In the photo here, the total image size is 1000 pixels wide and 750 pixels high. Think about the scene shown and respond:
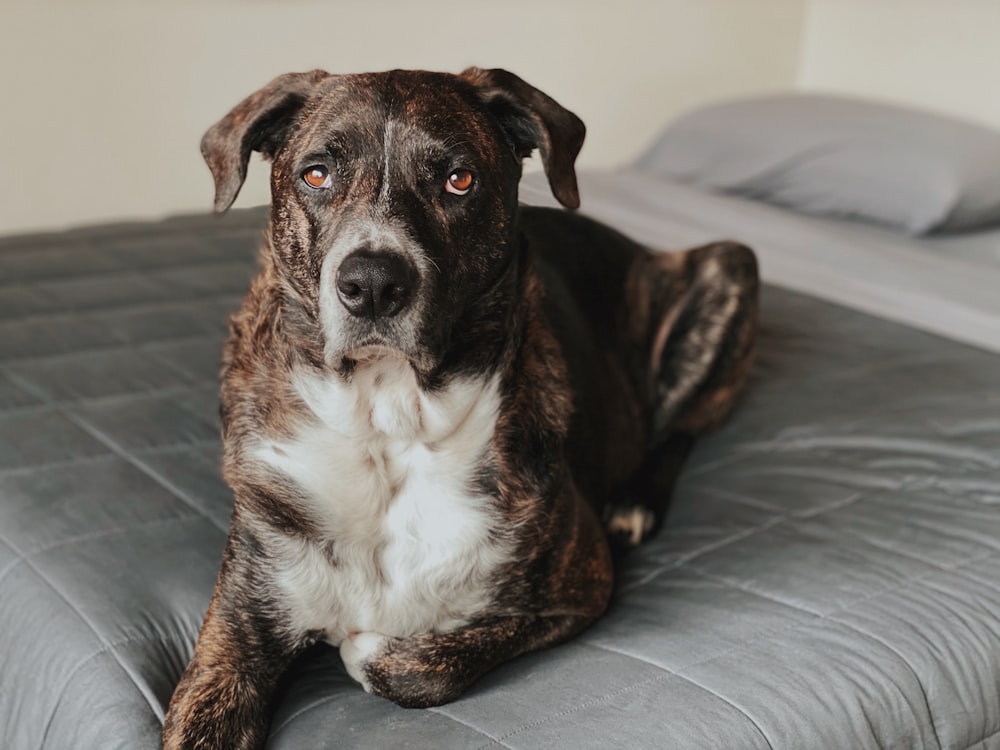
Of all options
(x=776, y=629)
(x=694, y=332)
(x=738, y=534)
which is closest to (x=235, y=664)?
(x=776, y=629)

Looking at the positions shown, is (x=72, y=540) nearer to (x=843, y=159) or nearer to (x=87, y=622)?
(x=87, y=622)

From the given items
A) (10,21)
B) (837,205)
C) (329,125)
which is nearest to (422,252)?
(329,125)

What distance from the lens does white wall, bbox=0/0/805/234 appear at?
426 centimetres

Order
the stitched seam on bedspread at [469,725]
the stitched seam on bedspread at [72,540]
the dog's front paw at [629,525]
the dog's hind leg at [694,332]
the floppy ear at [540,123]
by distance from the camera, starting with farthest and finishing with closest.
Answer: the dog's hind leg at [694,332], the dog's front paw at [629,525], the stitched seam on bedspread at [72,540], the floppy ear at [540,123], the stitched seam on bedspread at [469,725]

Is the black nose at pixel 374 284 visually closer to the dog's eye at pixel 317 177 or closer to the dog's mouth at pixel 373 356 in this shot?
the dog's mouth at pixel 373 356

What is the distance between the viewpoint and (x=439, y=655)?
1524mm

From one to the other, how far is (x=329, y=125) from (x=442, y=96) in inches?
6.2

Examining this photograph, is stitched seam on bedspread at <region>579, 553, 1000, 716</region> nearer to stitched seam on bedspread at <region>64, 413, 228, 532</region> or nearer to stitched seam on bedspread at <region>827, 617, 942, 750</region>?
stitched seam on bedspread at <region>827, 617, 942, 750</region>

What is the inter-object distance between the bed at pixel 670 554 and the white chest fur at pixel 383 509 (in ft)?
0.40

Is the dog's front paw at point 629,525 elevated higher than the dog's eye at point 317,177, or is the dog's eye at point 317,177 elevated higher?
the dog's eye at point 317,177

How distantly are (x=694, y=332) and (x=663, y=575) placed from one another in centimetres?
84

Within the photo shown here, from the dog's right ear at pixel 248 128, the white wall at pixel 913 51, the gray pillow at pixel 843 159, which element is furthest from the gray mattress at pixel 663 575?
the white wall at pixel 913 51

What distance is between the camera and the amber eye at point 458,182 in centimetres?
152

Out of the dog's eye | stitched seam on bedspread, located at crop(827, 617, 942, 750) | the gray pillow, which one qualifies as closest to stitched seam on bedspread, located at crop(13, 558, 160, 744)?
the dog's eye
